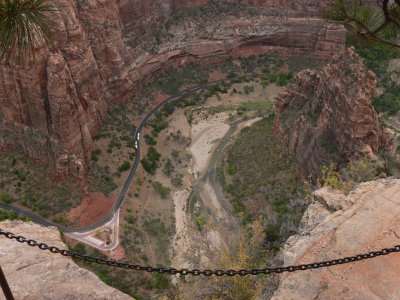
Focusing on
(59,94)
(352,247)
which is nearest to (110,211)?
(59,94)

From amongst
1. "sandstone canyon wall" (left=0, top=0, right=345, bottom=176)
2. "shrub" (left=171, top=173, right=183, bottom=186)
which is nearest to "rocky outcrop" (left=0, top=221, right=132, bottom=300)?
"sandstone canyon wall" (left=0, top=0, right=345, bottom=176)

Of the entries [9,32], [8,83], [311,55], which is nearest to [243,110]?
[311,55]

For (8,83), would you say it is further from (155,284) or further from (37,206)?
(155,284)

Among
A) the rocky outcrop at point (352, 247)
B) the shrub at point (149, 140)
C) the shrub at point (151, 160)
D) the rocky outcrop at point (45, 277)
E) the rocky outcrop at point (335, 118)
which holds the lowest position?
the shrub at point (151, 160)

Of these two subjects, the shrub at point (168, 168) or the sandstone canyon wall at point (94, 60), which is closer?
the sandstone canyon wall at point (94, 60)

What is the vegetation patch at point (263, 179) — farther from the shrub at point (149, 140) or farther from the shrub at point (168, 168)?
the shrub at point (149, 140)

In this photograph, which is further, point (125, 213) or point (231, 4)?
point (231, 4)

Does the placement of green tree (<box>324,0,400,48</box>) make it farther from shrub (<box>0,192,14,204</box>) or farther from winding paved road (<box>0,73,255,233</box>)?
shrub (<box>0,192,14,204</box>)

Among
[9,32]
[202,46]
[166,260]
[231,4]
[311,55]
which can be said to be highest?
[9,32]

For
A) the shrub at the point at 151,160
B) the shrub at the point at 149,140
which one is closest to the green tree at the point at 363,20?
the shrub at the point at 151,160
